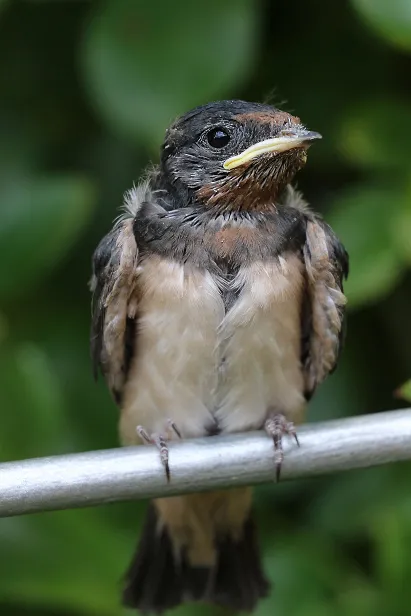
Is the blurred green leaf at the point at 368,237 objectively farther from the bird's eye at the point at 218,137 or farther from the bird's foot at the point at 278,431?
the bird's eye at the point at 218,137

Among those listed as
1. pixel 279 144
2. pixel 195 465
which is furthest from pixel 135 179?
pixel 195 465

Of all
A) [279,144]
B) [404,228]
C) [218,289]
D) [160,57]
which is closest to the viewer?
[279,144]

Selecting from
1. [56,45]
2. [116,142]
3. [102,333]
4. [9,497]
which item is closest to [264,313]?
[102,333]

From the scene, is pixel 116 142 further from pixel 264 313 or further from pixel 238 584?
pixel 238 584

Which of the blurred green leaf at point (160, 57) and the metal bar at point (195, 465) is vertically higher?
the blurred green leaf at point (160, 57)

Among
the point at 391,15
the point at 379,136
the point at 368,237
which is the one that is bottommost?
the point at 368,237

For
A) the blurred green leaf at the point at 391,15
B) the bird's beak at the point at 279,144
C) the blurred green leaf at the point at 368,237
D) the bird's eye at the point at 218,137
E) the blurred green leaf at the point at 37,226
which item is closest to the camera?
the bird's beak at the point at 279,144

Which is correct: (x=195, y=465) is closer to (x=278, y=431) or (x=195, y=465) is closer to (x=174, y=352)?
(x=278, y=431)

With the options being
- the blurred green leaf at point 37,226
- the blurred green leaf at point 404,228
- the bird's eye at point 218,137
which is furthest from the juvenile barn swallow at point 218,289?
the blurred green leaf at point 37,226
